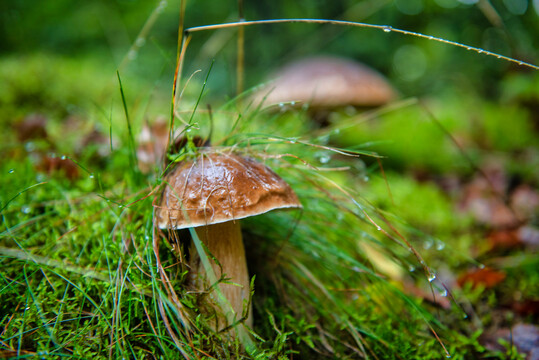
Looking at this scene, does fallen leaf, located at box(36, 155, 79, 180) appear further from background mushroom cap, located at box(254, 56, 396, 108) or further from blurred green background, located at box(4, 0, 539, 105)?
blurred green background, located at box(4, 0, 539, 105)

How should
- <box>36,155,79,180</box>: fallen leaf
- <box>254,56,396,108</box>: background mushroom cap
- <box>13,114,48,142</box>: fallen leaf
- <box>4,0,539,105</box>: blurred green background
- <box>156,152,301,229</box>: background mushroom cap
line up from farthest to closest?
1. <box>4,0,539,105</box>: blurred green background
2. <box>254,56,396,108</box>: background mushroom cap
3. <box>13,114,48,142</box>: fallen leaf
4. <box>36,155,79,180</box>: fallen leaf
5. <box>156,152,301,229</box>: background mushroom cap

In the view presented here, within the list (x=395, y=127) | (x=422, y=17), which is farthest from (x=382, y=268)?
(x=422, y=17)

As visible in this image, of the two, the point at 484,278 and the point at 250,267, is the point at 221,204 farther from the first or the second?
the point at 484,278

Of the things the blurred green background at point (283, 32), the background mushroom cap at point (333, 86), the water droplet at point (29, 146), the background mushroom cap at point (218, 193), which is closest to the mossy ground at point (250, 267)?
the water droplet at point (29, 146)

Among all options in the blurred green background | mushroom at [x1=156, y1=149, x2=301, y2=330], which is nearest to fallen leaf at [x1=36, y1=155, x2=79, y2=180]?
mushroom at [x1=156, y1=149, x2=301, y2=330]

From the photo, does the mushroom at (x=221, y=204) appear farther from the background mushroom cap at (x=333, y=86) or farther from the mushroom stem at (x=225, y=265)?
the background mushroom cap at (x=333, y=86)

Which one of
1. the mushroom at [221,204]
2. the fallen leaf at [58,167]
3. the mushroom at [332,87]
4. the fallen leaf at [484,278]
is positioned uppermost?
the mushroom at [221,204]
